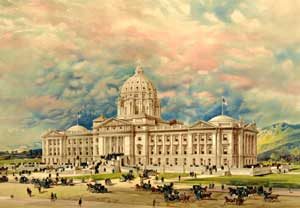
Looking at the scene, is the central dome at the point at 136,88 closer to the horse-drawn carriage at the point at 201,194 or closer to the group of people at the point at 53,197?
the group of people at the point at 53,197

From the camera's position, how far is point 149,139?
55.7m

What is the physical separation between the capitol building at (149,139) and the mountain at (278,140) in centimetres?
162

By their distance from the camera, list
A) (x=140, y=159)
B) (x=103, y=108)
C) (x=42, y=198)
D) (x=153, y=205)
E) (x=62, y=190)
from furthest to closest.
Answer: (x=140, y=159) → (x=103, y=108) → (x=62, y=190) → (x=42, y=198) → (x=153, y=205)

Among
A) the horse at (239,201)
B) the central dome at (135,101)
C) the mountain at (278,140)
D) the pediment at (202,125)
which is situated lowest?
the horse at (239,201)

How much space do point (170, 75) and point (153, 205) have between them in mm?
12978

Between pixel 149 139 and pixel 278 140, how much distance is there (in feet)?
68.2

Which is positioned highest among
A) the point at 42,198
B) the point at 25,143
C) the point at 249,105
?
the point at 249,105

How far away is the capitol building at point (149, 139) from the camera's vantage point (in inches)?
1973

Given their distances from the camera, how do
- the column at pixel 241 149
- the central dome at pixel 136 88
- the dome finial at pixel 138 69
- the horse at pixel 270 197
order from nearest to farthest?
the horse at pixel 270 197, the dome finial at pixel 138 69, the column at pixel 241 149, the central dome at pixel 136 88

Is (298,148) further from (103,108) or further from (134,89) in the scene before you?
(134,89)

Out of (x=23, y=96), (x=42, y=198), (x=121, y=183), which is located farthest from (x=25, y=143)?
(x=42, y=198)

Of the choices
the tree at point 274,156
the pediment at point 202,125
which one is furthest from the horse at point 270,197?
the pediment at point 202,125

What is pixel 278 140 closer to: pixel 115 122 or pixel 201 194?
pixel 201 194

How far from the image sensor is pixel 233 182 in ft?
102
